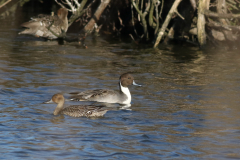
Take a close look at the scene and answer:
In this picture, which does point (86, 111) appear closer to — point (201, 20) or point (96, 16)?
point (201, 20)

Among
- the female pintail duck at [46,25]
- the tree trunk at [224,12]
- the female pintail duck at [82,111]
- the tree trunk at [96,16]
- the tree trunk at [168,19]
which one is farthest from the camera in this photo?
the tree trunk at [96,16]

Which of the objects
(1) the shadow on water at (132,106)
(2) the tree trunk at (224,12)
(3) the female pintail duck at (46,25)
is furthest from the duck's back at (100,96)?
(2) the tree trunk at (224,12)

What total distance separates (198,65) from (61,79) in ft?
16.4

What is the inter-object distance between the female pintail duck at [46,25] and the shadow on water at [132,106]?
717mm

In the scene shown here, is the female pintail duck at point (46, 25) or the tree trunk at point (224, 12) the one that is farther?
the female pintail duck at point (46, 25)

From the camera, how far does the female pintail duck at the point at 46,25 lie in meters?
18.9

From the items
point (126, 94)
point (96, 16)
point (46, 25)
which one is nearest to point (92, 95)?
point (126, 94)

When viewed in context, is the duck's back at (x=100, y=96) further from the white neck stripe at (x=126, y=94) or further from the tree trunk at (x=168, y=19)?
the tree trunk at (x=168, y=19)

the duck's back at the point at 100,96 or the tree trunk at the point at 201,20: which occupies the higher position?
the tree trunk at the point at 201,20

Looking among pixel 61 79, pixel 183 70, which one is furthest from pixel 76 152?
pixel 183 70

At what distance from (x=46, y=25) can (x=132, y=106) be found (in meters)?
9.61

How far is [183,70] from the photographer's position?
1444 centimetres

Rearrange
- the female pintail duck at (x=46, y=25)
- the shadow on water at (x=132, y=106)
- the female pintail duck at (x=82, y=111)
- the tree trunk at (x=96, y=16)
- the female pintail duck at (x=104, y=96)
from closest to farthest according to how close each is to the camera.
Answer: the shadow on water at (x=132, y=106)
the female pintail duck at (x=82, y=111)
the female pintail duck at (x=104, y=96)
the female pintail duck at (x=46, y=25)
the tree trunk at (x=96, y=16)

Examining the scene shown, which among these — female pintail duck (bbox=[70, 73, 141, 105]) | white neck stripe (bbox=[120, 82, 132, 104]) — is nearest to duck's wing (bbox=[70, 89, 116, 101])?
female pintail duck (bbox=[70, 73, 141, 105])
